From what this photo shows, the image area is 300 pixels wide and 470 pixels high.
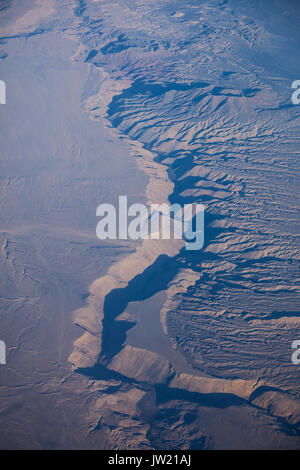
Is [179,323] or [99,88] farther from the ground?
[99,88]

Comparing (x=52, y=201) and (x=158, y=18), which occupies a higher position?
(x=158, y=18)

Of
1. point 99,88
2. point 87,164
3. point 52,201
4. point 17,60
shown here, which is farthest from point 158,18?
point 52,201

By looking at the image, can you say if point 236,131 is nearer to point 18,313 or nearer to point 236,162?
point 236,162
